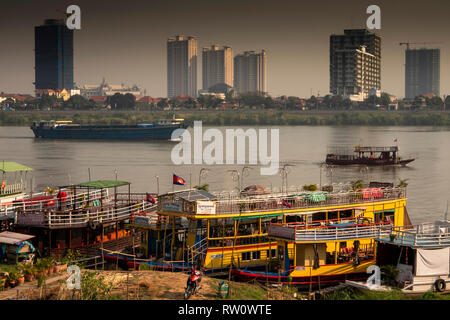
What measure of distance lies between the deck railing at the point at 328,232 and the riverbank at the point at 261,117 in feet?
327

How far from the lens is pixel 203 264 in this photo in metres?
16.5

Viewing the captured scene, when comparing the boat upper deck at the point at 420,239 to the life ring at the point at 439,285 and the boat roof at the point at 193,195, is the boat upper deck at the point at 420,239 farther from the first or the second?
the boat roof at the point at 193,195

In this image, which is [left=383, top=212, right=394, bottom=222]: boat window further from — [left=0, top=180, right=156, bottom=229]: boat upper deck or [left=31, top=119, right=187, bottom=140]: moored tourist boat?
[left=31, top=119, right=187, bottom=140]: moored tourist boat

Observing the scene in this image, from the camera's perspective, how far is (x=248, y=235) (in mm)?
17062

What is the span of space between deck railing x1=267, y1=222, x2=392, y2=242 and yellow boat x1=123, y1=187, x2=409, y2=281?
0.05 m

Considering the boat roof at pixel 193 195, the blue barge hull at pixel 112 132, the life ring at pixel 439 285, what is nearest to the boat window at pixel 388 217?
the life ring at pixel 439 285

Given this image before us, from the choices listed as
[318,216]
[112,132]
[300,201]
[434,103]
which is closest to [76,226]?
[300,201]

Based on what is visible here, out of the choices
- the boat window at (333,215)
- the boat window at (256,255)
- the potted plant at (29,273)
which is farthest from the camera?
the boat window at (333,215)

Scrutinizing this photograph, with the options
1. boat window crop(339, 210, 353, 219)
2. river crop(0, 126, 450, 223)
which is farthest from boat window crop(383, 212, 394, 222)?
river crop(0, 126, 450, 223)

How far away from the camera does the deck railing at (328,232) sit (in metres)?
15.6

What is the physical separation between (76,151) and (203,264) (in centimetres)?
4891

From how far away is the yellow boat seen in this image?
16.0m
